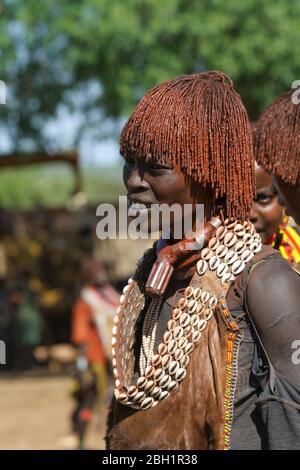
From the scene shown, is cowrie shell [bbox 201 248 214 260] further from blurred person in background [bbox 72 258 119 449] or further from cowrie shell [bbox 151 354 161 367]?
blurred person in background [bbox 72 258 119 449]

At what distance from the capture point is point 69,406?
1080 centimetres

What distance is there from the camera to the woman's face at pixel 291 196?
321 centimetres

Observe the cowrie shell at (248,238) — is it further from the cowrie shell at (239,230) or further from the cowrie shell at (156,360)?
the cowrie shell at (156,360)

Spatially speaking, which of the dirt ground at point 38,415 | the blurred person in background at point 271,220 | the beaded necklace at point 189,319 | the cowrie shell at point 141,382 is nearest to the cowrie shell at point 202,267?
the beaded necklace at point 189,319

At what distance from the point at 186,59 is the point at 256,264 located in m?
11.4

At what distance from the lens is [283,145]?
3.34 meters

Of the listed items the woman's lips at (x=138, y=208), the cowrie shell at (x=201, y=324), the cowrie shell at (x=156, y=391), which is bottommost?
the cowrie shell at (x=156, y=391)

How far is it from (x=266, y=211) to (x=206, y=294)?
162cm

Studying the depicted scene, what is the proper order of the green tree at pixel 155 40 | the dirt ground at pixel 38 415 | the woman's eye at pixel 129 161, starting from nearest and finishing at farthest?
the woman's eye at pixel 129 161 < the dirt ground at pixel 38 415 < the green tree at pixel 155 40

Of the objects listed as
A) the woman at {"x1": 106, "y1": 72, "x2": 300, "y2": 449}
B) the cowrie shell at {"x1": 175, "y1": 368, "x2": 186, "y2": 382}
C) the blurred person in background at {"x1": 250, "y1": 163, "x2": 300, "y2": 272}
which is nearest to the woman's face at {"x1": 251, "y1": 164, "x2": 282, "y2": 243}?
the blurred person in background at {"x1": 250, "y1": 163, "x2": 300, "y2": 272}

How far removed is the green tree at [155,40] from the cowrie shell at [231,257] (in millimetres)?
10790

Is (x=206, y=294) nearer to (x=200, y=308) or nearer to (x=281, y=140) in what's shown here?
(x=200, y=308)
